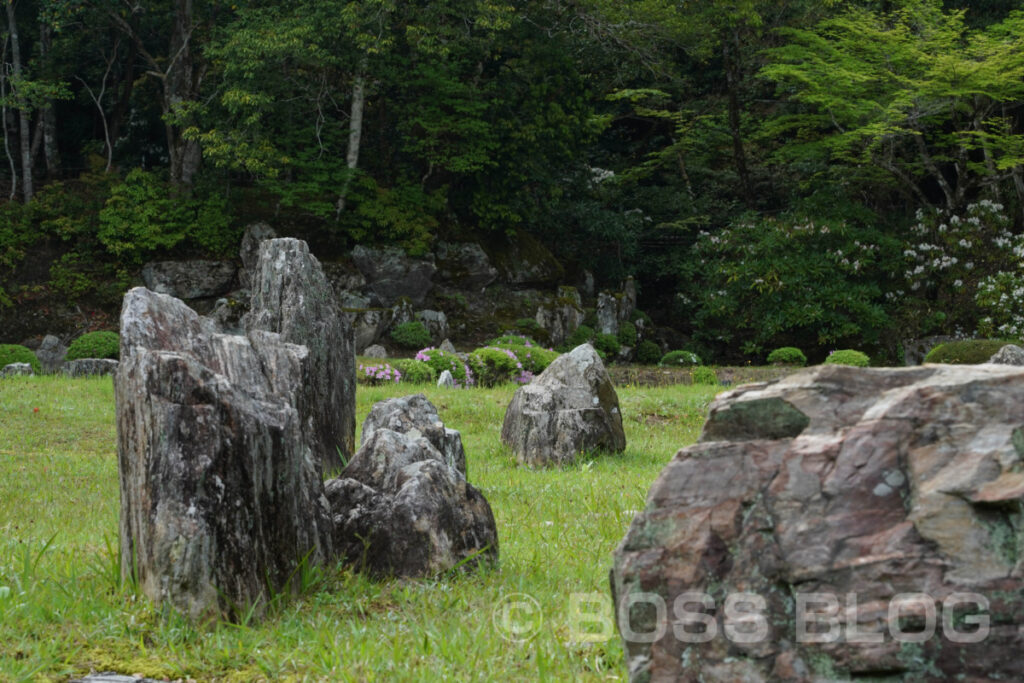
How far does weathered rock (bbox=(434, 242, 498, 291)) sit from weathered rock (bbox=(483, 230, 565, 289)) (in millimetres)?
539

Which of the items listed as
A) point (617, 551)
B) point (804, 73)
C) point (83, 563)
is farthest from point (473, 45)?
point (617, 551)

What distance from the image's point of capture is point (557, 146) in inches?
1168

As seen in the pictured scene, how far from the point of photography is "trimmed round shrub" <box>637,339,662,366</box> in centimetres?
2995

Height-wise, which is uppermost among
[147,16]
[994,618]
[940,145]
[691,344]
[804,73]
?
[147,16]

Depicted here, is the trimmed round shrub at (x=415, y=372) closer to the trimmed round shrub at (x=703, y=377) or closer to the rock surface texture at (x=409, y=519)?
the trimmed round shrub at (x=703, y=377)

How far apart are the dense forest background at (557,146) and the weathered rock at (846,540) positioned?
23.9m

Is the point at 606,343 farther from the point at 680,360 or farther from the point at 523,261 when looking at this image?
the point at 523,261

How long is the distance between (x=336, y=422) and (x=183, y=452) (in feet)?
15.1

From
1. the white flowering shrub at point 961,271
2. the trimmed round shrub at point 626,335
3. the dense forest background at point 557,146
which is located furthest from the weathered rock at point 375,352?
the white flowering shrub at point 961,271

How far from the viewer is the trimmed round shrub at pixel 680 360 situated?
27722 mm

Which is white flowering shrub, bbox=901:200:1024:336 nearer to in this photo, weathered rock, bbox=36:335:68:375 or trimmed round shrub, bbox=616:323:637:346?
trimmed round shrub, bbox=616:323:637:346

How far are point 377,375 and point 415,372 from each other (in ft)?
2.66

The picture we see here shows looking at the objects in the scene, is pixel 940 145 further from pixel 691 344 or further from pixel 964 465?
pixel 964 465

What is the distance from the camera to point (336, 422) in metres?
8.61
